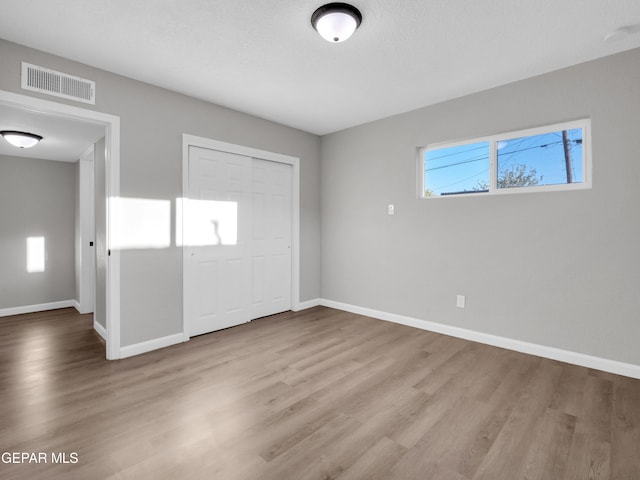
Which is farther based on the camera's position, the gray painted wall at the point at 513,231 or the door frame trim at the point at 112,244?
the door frame trim at the point at 112,244

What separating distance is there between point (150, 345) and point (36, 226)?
3.42 meters

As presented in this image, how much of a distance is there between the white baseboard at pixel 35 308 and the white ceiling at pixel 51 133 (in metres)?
2.29

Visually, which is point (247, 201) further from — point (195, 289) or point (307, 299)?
point (307, 299)

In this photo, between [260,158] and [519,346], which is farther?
[260,158]

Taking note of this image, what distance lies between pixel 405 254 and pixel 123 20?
11.7 feet

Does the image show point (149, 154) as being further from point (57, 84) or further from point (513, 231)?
point (513, 231)

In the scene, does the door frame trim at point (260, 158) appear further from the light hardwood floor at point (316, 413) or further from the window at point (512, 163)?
the window at point (512, 163)

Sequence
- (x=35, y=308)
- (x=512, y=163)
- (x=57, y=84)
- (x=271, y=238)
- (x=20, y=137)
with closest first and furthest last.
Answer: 1. (x=57, y=84)
2. (x=512, y=163)
3. (x=20, y=137)
4. (x=271, y=238)
5. (x=35, y=308)

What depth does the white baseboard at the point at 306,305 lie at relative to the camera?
4.76m

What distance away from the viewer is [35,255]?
4.90 m

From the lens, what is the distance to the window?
9.65ft

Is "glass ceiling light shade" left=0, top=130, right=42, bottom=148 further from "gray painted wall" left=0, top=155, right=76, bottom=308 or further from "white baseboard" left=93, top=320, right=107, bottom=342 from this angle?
"white baseboard" left=93, top=320, right=107, bottom=342

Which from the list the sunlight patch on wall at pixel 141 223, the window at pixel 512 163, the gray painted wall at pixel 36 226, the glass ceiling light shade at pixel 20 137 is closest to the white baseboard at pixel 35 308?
the gray painted wall at pixel 36 226

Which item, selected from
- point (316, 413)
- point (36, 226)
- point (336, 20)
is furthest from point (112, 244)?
point (36, 226)
